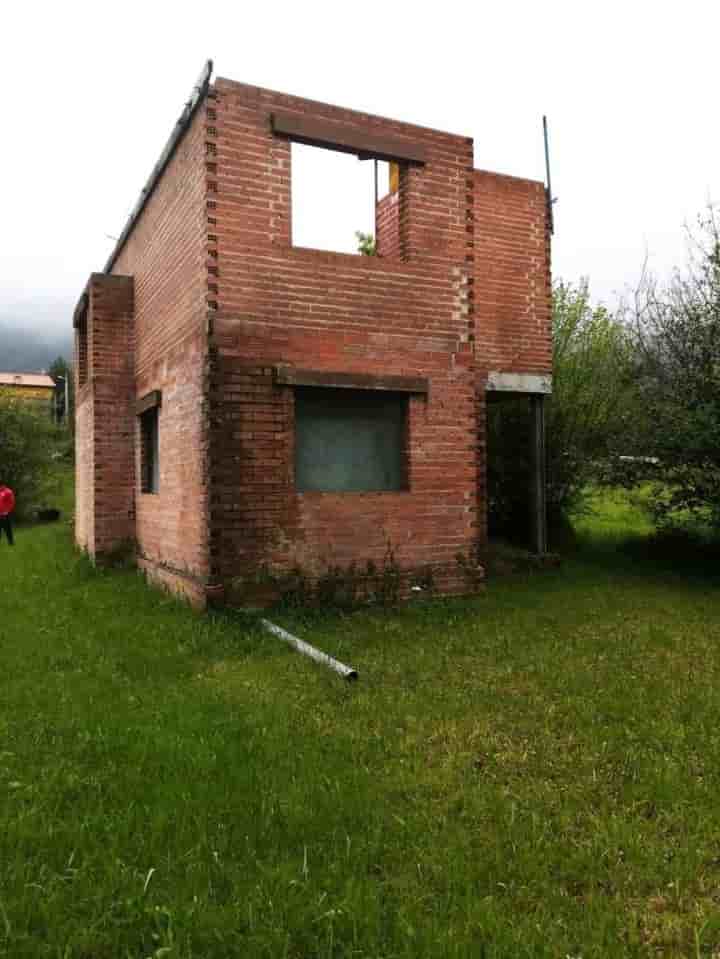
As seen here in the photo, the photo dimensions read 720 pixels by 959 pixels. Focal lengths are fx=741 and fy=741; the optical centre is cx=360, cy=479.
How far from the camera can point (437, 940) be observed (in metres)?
2.34

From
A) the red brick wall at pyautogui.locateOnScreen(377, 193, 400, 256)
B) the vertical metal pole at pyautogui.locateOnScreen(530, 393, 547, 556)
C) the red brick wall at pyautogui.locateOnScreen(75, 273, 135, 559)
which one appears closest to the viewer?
the red brick wall at pyautogui.locateOnScreen(377, 193, 400, 256)

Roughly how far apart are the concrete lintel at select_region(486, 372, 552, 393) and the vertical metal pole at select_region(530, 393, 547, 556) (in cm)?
36

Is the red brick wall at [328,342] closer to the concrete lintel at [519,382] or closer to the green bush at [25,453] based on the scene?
the concrete lintel at [519,382]

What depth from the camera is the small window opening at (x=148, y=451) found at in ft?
32.7

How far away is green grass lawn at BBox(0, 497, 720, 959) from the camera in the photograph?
8.03 feet

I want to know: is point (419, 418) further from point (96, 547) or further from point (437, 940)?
point (437, 940)

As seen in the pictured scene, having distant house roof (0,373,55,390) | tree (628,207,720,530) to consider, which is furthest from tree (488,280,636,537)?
distant house roof (0,373,55,390)

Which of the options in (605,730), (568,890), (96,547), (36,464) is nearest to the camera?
(568,890)

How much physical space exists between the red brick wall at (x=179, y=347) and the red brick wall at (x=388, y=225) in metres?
2.26

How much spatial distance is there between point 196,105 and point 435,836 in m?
7.07

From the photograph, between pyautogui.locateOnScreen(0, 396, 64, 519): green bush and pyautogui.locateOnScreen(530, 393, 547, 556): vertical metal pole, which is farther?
pyautogui.locateOnScreen(0, 396, 64, 519): green bush

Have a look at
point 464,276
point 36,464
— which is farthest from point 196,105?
point 36,464

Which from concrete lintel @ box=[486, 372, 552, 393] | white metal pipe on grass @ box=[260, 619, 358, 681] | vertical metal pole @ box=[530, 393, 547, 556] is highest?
concrete lintel @ box=[486, 372, 552, 393]

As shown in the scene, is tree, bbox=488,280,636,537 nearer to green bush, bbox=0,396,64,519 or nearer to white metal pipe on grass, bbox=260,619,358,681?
white metal pipe on grass, bbox=260,619,358,681
